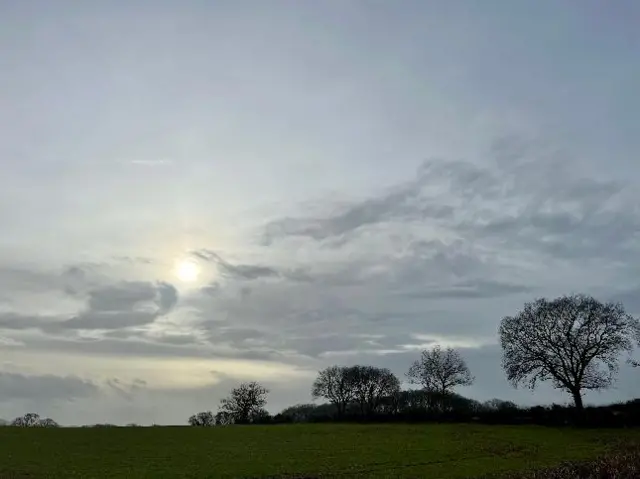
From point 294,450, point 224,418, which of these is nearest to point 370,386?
point 224,418

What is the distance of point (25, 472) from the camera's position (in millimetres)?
45844

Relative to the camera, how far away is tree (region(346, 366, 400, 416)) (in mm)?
134625

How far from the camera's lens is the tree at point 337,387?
136 metres

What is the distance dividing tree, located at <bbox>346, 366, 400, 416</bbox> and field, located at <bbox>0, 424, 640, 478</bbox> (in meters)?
48.0

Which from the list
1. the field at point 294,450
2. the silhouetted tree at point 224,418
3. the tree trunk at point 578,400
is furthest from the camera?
the silhouetted tree at point 224,418

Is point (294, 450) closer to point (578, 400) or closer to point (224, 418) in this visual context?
point (578, 400)

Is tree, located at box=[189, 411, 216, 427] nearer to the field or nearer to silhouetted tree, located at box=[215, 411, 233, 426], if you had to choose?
silhouetted tree, located at box=[215, 411, 233, 426]

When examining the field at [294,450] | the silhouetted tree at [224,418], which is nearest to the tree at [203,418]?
the silhouetted tree at [224,418]

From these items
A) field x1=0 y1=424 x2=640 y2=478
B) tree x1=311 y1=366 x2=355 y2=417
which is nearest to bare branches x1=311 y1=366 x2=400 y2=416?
tree x1=311 y1=366 x2=355 y2=417

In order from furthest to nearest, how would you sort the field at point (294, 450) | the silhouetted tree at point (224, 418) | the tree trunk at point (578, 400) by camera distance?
the silhouetted tree at point (224, 418), the tree trunk at point (578, 400), the field at point (294, 450)

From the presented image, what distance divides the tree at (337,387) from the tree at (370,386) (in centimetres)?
94

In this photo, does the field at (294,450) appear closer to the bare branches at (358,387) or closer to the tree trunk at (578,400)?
the tree trunk at (578,400)

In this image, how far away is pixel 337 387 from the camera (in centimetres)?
13788

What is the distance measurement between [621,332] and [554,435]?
1997 cm
